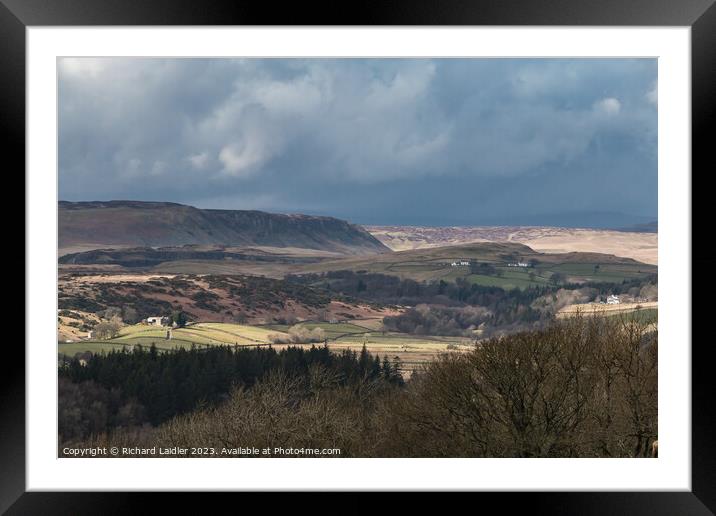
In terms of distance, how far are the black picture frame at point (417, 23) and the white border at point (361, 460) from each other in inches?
1.9

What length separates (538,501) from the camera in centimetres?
269

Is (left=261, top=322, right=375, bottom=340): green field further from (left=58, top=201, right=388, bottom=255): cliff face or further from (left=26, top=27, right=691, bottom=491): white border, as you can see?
(left=26, top=27, right=691, bottom=491): white border

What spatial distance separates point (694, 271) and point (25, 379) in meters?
2.72

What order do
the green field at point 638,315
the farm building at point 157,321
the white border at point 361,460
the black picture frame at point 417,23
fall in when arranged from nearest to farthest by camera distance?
the black picture frame at point 417,23
the white border at point 361,460
the green field at point 638,315
the farm building at point 157,321

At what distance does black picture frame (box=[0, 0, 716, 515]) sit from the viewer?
262 cm

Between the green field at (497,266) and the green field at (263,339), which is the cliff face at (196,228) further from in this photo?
the green field at (263,339)

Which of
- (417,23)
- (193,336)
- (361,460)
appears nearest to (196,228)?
(193,336)

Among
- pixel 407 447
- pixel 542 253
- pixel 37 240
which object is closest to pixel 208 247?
pixel 542 253

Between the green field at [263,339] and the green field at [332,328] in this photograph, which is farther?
the green field at [332,328]

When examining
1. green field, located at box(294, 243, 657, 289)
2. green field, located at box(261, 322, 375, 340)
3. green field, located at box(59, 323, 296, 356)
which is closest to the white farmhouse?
green field, located at box(59, 323, 296, 356)

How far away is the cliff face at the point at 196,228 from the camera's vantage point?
75.5ft

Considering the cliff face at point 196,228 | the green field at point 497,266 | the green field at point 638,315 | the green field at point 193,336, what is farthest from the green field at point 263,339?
the cliff face at point 196,228

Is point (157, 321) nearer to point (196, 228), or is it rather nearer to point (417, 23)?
point (196, 228)

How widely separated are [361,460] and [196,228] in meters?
23.3
